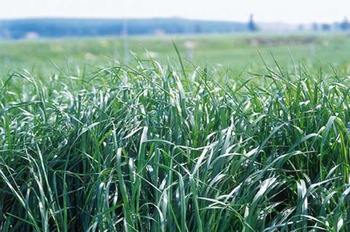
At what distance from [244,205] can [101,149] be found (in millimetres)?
632

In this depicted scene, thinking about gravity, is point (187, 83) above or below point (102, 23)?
above

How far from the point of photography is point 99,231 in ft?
7.03

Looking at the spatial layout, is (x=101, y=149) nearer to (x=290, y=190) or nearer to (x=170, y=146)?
(x=170, y=146)

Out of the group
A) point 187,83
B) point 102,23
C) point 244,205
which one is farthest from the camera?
point 102,23

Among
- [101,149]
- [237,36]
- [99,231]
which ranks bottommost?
[237,36]

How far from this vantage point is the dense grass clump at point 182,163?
210cm

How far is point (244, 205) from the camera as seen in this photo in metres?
2.07

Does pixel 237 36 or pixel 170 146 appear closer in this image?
pixel 170 146

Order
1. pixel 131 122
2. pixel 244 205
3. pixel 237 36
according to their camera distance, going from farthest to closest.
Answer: pixel 237 36 < pixel 131 122 < pixel 244 205

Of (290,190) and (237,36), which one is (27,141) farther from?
(237,36)

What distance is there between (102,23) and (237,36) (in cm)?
2298

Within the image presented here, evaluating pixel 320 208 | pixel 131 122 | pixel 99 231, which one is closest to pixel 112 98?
pixel 131 122

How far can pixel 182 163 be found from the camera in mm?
2287

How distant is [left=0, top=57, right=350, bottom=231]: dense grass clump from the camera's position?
82.6 inches
